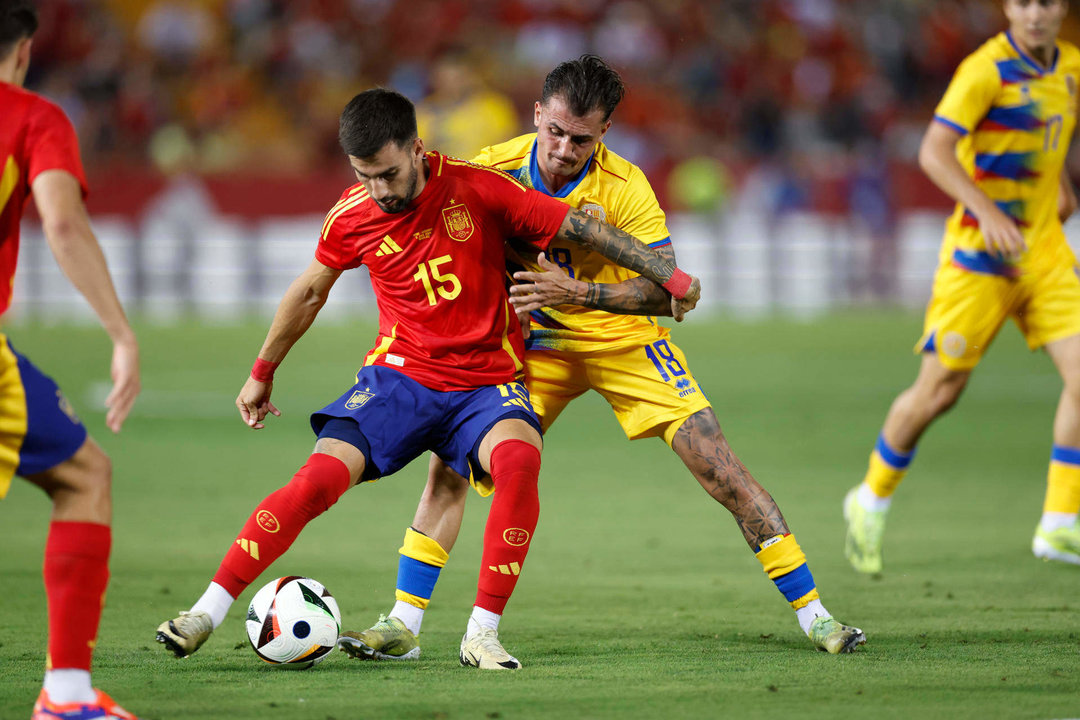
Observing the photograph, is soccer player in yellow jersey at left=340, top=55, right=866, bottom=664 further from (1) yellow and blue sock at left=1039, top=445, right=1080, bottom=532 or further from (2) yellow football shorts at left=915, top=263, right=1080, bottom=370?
(1) yellow and blue sock at left=1039, top=445, right=1080, bottom=532

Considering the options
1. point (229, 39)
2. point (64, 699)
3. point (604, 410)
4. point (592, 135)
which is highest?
point (229, 39)

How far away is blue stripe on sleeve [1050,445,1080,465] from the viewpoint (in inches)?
264

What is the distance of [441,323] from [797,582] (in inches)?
66.5

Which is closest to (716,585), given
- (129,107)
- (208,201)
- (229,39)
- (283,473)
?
(283,473)

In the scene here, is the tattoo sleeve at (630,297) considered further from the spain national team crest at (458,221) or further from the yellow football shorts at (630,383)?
the spain national team crest at (458,221)

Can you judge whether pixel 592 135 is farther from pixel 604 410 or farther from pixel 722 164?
pixel 722 164

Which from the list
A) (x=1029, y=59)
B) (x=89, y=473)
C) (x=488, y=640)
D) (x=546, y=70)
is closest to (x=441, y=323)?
(x=488, y=640)

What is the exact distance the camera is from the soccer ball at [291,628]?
15.0 feet

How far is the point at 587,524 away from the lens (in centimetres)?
788

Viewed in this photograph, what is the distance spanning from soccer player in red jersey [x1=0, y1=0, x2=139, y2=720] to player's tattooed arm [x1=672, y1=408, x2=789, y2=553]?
2.23 meters

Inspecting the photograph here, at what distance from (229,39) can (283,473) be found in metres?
16.7

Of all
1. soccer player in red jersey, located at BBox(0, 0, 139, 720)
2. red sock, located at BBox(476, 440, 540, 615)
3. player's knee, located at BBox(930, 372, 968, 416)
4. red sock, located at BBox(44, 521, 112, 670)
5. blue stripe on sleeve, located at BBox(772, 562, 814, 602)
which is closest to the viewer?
soccer player in red jersey, located at BBox(0, 0, 139, 720)

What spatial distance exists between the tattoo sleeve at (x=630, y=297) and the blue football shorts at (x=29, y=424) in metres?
1.99

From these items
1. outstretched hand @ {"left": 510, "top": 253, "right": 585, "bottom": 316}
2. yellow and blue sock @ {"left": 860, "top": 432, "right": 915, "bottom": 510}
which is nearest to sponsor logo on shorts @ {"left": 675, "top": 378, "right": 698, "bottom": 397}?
outstretched hand @ {"left": 510, "top": 253, "right": 585, "bottom": 316}
